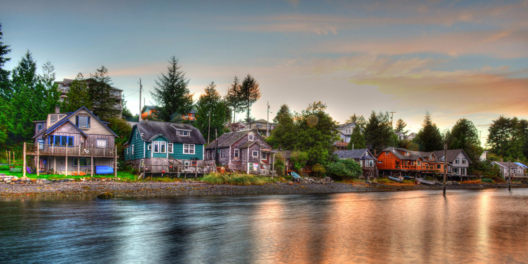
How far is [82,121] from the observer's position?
50.1 meters

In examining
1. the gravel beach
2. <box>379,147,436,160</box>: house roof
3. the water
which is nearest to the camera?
the water

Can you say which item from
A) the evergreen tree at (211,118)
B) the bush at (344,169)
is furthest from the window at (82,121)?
the bush at (344,169)

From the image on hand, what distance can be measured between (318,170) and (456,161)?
47.4 m

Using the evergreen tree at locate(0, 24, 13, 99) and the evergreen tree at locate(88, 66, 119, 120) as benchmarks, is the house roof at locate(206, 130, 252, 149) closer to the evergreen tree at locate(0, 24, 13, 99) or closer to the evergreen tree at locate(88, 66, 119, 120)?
the evergreen tree at locate(88, 66, 119, 120)

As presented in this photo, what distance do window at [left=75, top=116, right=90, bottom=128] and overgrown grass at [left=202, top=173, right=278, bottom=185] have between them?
17.6 m

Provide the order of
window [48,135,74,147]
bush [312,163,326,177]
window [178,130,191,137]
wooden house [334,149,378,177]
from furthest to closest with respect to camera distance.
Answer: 1. wooden house [334,149,378,177]
2. bush [312,163,326,177]
3. window [178,130,191,137]
4. window [48,135,74,147]

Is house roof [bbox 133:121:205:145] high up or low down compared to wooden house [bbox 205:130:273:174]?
up

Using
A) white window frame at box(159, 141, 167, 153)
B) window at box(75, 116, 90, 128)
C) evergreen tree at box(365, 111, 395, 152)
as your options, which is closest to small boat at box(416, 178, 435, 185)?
evergreen tree at box(365, 111, 395, 152)

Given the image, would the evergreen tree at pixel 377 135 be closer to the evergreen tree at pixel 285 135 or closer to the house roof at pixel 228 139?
the evergreen tree at pixel 285 135

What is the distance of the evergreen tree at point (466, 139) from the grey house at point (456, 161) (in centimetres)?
456

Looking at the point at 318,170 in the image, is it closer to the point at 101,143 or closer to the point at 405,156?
the point at 405,156

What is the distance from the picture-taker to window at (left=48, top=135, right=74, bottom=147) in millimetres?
47000

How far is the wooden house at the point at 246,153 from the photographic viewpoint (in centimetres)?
6125

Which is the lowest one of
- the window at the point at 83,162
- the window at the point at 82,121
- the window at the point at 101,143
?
the window at the point at 83,162
